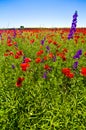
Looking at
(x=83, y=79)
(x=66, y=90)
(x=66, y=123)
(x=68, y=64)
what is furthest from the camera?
(x=68, y=64)

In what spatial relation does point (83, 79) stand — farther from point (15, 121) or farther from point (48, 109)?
point (15, 121)

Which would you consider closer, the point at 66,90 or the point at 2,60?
the point at 66,90

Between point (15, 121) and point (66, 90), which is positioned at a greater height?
point (66, 90)

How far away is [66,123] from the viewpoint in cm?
425

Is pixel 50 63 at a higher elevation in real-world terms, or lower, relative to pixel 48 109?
higher

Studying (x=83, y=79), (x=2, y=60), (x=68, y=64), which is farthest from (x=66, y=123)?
(x=2, y=60)

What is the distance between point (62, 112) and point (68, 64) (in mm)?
1929

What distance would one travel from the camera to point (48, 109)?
4.63 meters

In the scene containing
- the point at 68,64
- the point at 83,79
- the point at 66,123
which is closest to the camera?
the point at 66,123

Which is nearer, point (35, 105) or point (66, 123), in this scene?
point (66, 123)

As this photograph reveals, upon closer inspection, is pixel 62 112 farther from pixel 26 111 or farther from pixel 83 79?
pixel 83 79

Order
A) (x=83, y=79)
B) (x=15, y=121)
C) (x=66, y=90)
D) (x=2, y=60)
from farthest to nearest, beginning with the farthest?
(x=2, y=60) < (x=83, y=79) < (x=66, y=90) < (x=15, y=121)

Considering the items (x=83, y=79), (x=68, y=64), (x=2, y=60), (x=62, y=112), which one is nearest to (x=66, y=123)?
(x=62, y=112)

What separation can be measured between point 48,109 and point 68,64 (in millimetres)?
1789
